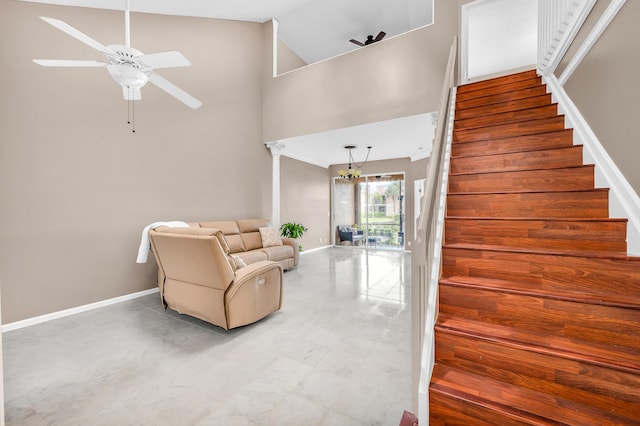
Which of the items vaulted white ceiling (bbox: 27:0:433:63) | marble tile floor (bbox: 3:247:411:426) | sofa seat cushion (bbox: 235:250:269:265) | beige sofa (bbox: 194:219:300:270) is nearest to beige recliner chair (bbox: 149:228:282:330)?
marble tile floor (bbox: 3:247:411:426)

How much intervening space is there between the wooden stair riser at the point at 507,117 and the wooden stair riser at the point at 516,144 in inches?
14.6

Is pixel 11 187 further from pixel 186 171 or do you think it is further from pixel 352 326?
pixel 352 326

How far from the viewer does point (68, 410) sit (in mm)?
1627

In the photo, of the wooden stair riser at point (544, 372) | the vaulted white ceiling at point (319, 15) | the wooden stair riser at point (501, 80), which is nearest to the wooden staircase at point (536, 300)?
the wooden stair riser at point (544, 372)

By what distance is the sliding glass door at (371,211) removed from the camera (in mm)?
7750

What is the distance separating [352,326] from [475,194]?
171 centimetres

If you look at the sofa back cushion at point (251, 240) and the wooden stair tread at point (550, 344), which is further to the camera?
the sofa back cushion at point (251, 240)

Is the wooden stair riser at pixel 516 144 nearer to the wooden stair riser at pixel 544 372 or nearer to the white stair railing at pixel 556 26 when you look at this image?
the white stair railing at pixel 556 26

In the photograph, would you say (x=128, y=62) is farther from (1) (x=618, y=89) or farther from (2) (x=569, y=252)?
(1) (x=618, y=89)

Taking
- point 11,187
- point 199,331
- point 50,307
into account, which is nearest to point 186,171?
point 11,187

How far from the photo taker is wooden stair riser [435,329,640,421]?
1082 millimetres

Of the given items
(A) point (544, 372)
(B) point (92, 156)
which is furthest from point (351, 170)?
(A) point (544, 372)

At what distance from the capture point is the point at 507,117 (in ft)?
9.32

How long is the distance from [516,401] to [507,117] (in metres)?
2.74
